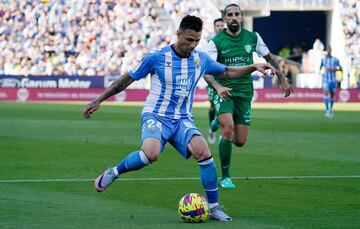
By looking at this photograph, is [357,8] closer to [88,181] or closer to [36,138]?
[36,138]

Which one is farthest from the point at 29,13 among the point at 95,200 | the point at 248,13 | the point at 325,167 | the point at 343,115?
the point at 95,200

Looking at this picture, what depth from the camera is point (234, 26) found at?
13.6 meters

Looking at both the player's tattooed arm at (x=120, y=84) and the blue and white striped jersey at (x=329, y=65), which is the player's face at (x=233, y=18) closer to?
the player's tattooed arm at (x=120, y=84)

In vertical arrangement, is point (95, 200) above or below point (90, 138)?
above

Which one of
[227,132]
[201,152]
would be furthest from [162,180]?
[201,152]

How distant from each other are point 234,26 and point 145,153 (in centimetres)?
397

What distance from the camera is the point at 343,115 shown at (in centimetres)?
3362

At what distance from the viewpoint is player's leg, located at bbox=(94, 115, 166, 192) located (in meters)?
10.2

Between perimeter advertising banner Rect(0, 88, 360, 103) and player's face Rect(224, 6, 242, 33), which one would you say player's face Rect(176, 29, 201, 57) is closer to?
player's face Rect(224, 6, 242, 33)

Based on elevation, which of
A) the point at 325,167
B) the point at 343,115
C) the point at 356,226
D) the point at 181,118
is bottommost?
the point at 343,115

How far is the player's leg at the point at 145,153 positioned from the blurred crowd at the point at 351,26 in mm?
43581

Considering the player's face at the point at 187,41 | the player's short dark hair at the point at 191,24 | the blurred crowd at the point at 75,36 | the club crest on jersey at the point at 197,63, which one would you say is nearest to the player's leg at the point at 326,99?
the blurred crowd at the point at 75,36

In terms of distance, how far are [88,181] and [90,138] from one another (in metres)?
8.82

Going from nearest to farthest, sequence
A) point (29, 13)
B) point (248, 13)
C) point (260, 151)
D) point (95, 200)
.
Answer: point (95, 200) → point (260, 151) → point (29, 13) → point (248, 13)
